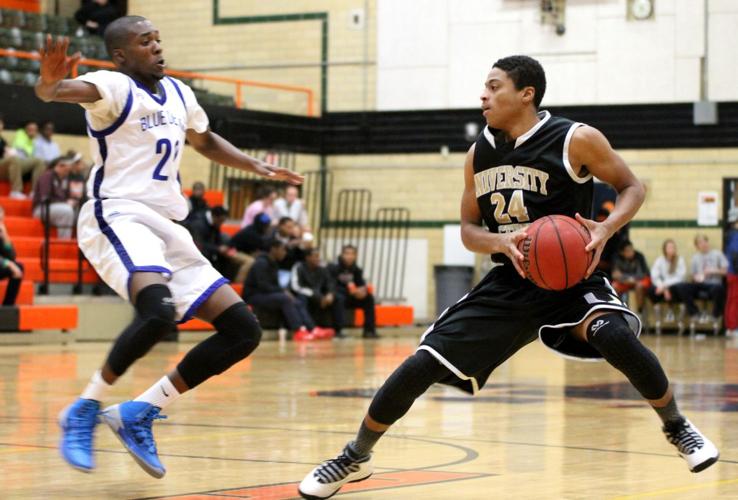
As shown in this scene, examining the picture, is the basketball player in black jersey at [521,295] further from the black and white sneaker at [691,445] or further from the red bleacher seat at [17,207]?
the red bleacher seat at [17,207]

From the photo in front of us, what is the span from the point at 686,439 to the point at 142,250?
7.29 ft

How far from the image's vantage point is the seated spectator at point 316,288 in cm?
1927

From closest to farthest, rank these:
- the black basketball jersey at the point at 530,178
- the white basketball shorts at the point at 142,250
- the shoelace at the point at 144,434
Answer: the black basketball jersey at the point at 530,178, the shoelace at the point at 144,434, the white basketball shorts at the point at 142,250

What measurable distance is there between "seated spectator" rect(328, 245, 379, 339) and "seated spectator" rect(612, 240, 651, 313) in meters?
4.11

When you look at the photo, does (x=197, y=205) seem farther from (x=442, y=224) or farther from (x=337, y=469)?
(x=337, y=469)

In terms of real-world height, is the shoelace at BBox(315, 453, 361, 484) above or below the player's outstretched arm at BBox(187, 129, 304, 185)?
below

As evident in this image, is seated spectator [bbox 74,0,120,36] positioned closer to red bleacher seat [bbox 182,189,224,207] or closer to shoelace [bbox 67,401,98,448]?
red bleacher seat [bbox 182,189,224,207]

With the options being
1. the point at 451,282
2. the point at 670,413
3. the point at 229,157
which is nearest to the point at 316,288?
the point at 451,282

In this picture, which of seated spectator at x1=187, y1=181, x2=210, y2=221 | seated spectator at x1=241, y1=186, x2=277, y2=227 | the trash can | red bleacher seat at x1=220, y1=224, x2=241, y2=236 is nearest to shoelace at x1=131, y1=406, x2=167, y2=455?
seated spectator at x1=187, y1=181, x2=210, y2=221

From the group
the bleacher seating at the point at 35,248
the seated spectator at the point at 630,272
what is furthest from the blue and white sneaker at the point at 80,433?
the seated spectator at the point at 630,272

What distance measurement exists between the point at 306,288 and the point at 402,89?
21.1 ft

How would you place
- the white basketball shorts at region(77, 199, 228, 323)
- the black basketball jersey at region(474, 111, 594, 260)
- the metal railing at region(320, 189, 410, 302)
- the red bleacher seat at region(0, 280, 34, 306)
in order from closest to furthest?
the black basketball jersey at region(474, 111, 594, 260) < the white basketball shorts at region(77, 199, 228, 323) < the red bleacher seat at region(0, 280, 34, 306) < the metal railing at region(320, 189, 410, 302)

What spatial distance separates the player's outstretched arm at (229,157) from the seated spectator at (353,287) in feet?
45.2

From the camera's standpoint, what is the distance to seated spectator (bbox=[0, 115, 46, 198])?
1844cm
